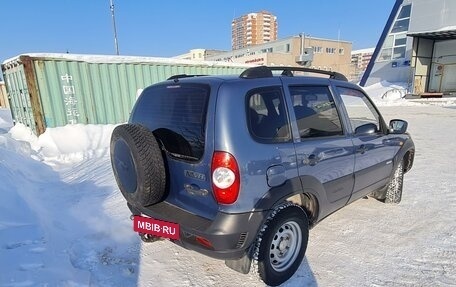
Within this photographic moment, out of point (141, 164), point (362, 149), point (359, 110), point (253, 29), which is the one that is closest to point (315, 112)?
point (362, 149)

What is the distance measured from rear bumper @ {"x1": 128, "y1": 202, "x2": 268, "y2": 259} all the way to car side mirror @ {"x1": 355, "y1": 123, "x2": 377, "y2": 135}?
1604 millimetres

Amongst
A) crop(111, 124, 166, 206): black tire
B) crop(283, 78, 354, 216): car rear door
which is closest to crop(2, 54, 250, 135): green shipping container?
crop(111, 124, 166, 206): black tire

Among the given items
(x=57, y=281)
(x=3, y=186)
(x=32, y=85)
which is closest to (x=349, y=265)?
(x=57, y=281)

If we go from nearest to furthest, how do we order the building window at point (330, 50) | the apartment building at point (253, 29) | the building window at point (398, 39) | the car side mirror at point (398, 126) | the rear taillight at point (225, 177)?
the rear taillight at point (225, 177)
the car side mirror at point (398, 126)
the building window at point (398, 39)
the building window at point (330, 50)
the apartment building at point (253, 29)

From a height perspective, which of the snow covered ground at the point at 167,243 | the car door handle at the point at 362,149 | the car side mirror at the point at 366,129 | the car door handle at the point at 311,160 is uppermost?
the car side mirror at the point at 366,129

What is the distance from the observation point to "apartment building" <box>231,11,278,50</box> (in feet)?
346

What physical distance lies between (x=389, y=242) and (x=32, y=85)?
338 inches

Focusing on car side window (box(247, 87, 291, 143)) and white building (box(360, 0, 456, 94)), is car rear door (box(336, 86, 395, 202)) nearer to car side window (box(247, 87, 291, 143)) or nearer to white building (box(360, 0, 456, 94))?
car side window (box(247, 87, 291, 143))

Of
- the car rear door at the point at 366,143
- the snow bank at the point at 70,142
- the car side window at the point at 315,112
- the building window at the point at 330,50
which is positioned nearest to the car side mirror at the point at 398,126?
the car rear door at the point at 366,143

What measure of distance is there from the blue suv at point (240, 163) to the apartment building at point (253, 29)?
354 ft

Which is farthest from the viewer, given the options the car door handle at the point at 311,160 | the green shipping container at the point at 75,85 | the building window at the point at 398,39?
the building window at the point at 398,39

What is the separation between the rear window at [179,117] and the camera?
225 cm

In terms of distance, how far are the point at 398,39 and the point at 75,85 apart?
2565 cm

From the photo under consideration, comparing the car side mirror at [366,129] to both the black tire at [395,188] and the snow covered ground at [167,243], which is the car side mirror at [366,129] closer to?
the black tire at [395,188]
